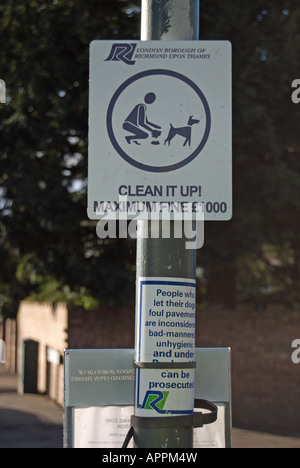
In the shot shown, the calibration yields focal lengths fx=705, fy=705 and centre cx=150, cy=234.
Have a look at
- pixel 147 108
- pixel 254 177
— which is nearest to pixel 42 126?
pixel 254 177

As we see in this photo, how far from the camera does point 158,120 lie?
309 cm

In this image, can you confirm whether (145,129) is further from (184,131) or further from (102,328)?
(102,328)

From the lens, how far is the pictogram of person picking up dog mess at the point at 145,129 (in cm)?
308

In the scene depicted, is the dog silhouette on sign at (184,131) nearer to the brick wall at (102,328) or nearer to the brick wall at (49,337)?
the brick wall at (102,328)

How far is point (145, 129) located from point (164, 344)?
938mm

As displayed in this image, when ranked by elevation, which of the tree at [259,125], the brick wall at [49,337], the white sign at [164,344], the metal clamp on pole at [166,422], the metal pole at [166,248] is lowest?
the brick wall at [49,337]

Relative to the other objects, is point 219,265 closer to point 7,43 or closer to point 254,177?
point 254,177

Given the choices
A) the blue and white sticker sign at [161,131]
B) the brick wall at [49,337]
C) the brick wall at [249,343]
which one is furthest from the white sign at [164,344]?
the brick wall at [49,337]

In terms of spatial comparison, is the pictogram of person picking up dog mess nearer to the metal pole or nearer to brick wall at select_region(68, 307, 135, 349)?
the metal pole

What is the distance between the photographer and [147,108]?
3100mm

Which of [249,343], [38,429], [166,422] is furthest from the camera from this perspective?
[249,343]

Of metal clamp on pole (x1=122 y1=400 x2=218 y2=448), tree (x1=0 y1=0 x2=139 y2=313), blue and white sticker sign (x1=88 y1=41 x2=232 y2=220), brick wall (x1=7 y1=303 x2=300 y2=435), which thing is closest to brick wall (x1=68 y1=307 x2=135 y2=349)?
brick wall (x1=7 y1=303 x2=300 y2=435)

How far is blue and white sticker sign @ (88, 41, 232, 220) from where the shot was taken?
3.05 m

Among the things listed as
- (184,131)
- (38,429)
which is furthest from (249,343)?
(184,131)
